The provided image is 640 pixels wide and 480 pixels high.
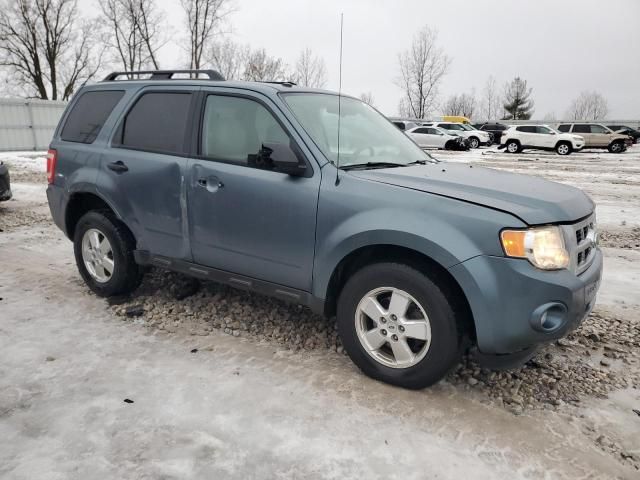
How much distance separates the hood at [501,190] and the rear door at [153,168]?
1.47m

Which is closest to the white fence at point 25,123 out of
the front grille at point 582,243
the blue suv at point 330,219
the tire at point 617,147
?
the blue suv at point 330,219

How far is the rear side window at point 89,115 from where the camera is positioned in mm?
4402

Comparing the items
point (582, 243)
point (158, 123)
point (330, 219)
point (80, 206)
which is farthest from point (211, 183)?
point (582, 243)

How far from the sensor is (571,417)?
2867 mm

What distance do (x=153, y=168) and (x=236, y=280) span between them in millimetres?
1128

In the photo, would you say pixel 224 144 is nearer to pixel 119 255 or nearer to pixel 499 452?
pixel 119 255

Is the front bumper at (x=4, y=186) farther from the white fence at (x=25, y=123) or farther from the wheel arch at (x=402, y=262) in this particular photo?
the white fence at (x=25, y=123)

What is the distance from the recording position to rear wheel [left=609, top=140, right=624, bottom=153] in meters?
29.4

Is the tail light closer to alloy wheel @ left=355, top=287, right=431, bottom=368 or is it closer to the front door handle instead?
the front door handle

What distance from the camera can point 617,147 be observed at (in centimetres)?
2958

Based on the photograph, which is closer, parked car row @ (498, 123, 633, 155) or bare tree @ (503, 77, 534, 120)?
parked car row @ (498, 123, 633, 155)

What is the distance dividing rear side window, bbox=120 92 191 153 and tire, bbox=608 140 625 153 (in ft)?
104

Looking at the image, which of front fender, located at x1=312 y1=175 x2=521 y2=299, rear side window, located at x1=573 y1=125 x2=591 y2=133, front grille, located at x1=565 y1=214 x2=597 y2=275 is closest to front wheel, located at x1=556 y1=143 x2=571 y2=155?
rear side window, located at x1=573 y1=125 x2=591 y2=133

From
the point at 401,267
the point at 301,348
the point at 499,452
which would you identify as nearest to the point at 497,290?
the point at 401,267
